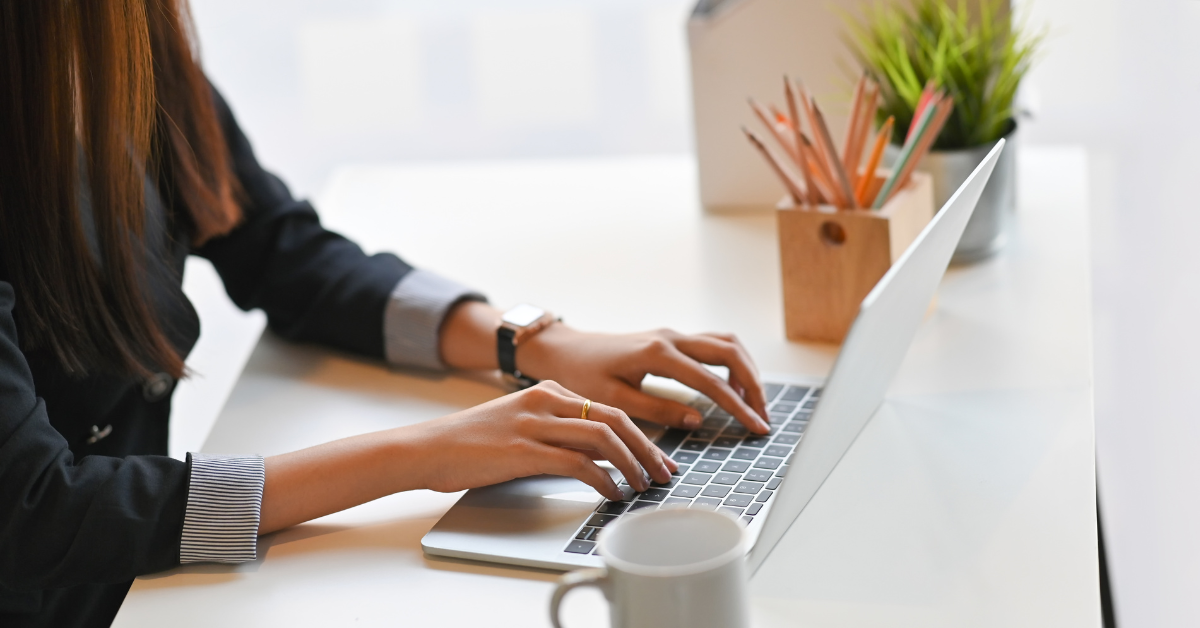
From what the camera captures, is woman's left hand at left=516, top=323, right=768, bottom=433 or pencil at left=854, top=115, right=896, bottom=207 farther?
pencil at left=854, top=115, right=896, bottom=207

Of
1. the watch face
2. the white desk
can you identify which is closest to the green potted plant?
the white desk

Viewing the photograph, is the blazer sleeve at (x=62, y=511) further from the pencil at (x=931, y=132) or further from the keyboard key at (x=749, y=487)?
the pencil at (x=931, y=132)

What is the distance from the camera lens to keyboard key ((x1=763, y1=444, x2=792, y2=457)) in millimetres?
721

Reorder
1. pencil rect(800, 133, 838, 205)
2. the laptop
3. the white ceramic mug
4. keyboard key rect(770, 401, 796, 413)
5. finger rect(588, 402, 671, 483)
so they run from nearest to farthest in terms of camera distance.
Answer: the white ceramic mug < the laptop < finger rect(588, 402, 671, 483) < keyboard key rect(770, 401, 796, 413) < pencil rect(800, 133, 838, 205)

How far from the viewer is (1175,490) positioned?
2.71 ft

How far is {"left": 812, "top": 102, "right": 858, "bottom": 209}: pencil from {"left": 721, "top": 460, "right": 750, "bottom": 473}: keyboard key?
29cm

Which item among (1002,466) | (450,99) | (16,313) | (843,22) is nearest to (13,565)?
(16,313)

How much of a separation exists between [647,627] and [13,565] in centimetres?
40

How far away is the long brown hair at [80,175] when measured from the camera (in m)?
0.73

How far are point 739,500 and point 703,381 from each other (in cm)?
13

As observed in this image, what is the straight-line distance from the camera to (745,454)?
72cm

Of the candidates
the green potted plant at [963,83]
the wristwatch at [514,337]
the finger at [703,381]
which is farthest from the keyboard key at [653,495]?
the green potted plant at [963,83]

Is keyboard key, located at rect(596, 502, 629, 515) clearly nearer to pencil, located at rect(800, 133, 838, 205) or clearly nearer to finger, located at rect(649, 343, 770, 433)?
finger, located at rect(649, 343, 770, 433)

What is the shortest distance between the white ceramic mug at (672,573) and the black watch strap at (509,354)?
397 mm
